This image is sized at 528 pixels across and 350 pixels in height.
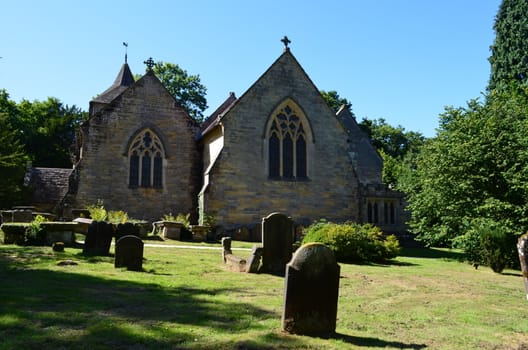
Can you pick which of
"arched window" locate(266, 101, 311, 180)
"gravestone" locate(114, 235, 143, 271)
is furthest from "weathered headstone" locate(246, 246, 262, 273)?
"arched window" locate(266, 101, 311, 180)

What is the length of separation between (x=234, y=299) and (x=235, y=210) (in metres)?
15.1

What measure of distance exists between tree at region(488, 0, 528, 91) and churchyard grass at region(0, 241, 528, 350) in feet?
77.8

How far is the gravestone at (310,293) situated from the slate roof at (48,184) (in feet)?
73.6

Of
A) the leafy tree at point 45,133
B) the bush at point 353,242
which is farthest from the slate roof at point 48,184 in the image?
the bush at point 353,242

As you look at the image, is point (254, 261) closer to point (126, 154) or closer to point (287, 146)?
point (287, 146)

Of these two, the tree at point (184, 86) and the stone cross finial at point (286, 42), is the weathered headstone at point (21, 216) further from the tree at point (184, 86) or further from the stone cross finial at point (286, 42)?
the tree at point (184, 86)

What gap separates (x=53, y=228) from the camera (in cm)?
1453

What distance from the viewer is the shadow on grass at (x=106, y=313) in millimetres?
5000

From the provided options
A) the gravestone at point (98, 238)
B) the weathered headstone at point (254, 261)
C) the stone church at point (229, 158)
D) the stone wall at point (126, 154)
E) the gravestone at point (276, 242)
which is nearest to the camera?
the weathered headstone at point (254, 261)

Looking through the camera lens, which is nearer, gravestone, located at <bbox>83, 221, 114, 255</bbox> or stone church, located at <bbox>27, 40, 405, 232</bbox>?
gravestone, located at <bbox>83, 221, 114, 255</bbox>

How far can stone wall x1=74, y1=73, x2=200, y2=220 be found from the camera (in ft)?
76.4

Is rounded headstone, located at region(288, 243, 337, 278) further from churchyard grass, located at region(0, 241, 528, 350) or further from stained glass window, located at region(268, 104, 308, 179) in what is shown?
stained glass window, located at region(268, 104, 308, 179)

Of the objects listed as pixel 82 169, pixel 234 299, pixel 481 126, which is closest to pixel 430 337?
pixel 234 299

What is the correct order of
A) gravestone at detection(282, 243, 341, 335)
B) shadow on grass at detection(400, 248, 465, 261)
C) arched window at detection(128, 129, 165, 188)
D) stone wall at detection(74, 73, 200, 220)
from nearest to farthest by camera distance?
gravestone at detection(282, 243, 341, 335) → shadow on grass at detection(400, 248, 465, 261) → stone wall at detection(74, 73, 200, 220) → arched window at detection(128, 129, 165, 188)
